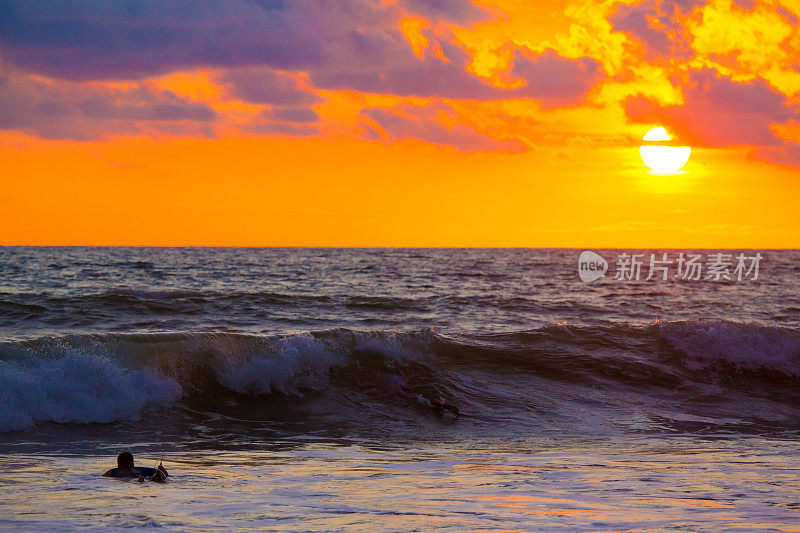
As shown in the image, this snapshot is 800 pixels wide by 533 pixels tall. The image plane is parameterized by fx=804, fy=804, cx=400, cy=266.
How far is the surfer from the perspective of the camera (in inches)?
316

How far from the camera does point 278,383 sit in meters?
14.7

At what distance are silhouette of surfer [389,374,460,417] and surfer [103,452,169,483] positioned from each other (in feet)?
21.1

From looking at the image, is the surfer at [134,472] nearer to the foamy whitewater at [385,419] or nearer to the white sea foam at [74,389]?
the foamy whitewater at [385,419]

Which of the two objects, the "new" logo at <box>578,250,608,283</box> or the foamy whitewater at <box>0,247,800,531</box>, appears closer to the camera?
the foamy whitewater at <box>0,247,800,531</box>

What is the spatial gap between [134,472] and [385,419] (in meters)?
5.78

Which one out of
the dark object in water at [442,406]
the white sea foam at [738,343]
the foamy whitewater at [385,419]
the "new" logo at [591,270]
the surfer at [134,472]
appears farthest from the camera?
the "new" logo at [591,270]

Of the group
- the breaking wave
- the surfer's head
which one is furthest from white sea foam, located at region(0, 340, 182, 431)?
the surfer's head

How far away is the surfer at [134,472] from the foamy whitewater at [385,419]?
5.6 inches

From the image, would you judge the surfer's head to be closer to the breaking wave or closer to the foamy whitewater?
the foamy whitewater

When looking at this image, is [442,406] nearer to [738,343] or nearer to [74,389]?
[74,389]

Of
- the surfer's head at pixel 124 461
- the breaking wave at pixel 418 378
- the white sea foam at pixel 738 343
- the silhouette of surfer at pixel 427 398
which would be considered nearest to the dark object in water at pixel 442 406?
the silhouette of surfer at pixel 427 398

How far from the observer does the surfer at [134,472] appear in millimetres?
8016

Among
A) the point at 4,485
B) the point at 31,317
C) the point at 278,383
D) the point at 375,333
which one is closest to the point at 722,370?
the point at 375,333

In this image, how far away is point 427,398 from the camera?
14398 mm
